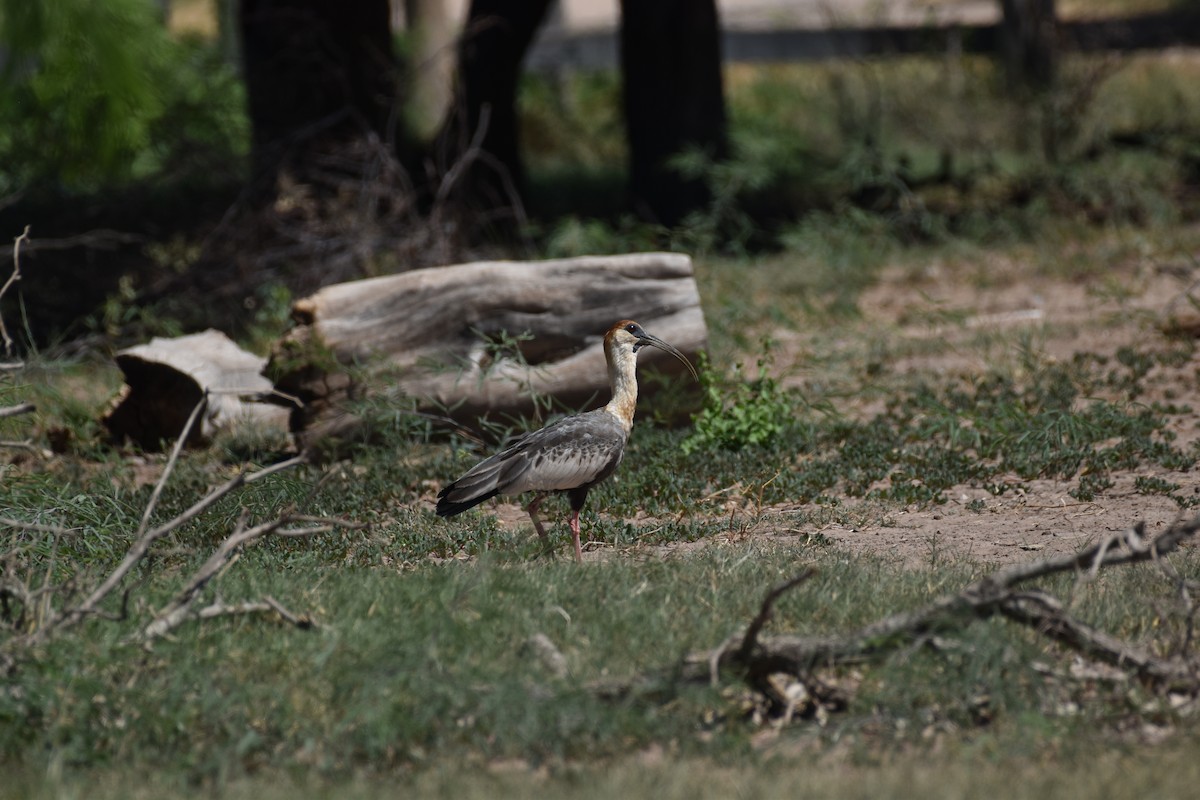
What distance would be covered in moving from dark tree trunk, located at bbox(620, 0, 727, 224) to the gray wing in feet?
22.1

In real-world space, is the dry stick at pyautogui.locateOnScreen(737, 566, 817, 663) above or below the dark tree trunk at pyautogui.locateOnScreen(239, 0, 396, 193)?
below

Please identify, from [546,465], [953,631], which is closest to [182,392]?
[546,465]

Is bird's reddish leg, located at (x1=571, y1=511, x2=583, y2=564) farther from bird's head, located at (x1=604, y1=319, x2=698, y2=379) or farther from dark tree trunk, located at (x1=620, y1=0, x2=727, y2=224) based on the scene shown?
dark tree trunk, located at (x1=620, y1=0, x2=727, y2=224)

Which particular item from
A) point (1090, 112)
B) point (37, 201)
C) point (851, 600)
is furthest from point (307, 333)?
point (1090, 112)

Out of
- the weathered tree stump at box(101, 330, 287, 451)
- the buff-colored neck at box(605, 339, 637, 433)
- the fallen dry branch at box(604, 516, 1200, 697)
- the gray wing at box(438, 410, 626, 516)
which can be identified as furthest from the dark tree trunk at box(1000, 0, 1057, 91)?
the fallen dry branch at box(604, 516, 1200, 697)

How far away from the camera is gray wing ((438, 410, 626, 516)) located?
5527 mm

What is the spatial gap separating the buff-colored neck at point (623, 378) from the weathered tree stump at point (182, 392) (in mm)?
2260

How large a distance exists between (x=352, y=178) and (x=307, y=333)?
13.3 ft

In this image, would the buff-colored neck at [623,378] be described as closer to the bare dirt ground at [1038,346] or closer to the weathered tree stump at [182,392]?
the bare dirt ground at [1038,346]

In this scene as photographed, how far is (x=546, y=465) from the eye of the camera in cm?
565

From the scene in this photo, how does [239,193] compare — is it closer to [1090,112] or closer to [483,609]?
[483,609]

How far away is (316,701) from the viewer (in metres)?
4.11

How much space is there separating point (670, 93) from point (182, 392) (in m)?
6.37

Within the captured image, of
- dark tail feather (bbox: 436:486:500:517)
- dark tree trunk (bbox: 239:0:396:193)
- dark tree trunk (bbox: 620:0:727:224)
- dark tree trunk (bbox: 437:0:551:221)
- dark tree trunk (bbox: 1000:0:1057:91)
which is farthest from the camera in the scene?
dark tree trunk (bbox: 1000:0:1057:91)
